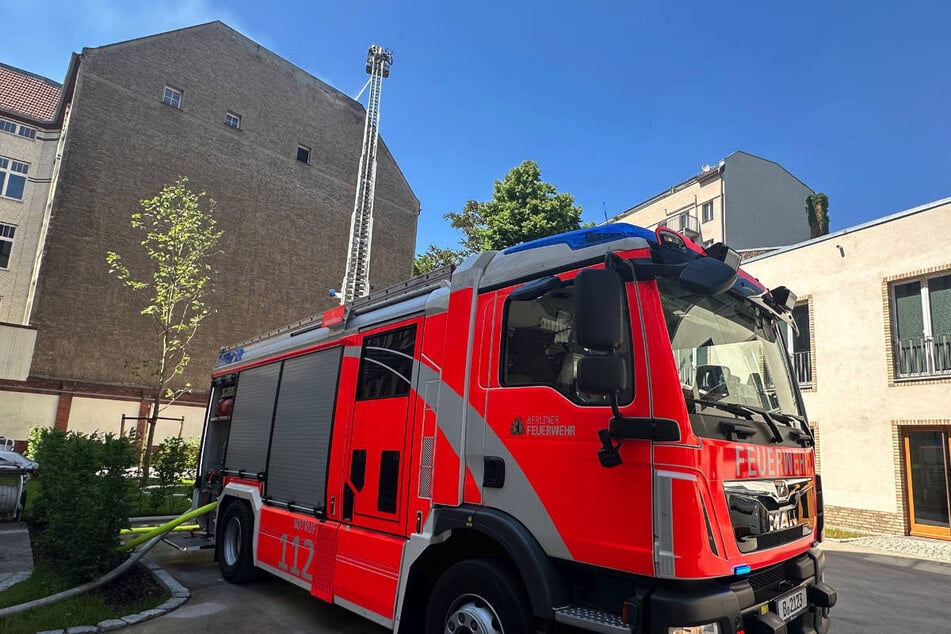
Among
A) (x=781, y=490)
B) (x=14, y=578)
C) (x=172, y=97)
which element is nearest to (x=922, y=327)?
(x=781, y=490)

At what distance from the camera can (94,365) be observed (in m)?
22.1

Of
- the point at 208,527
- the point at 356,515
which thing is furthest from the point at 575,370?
the point at 208,527

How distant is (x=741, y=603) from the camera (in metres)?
2.94

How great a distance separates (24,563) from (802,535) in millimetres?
8731

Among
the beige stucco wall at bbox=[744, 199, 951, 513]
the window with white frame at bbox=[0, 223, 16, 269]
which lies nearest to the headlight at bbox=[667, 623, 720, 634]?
the beige stucco wall at bbox=[744, 199, 951, 513]

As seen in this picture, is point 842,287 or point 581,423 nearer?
point 581,423

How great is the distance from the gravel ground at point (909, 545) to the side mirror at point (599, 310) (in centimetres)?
1068

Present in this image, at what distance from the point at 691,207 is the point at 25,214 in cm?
3141

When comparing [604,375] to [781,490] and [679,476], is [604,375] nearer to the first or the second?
[679,476]

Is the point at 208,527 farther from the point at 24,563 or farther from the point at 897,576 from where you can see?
the point at 897,576

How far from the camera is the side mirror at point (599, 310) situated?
117 inches

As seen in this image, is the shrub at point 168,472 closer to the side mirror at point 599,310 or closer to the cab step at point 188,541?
the cab step at point 188,541

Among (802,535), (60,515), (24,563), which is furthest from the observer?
(24,563)

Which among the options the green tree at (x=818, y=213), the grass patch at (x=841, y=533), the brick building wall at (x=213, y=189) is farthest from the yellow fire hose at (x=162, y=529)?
the green tree at (x=818, y=213)
